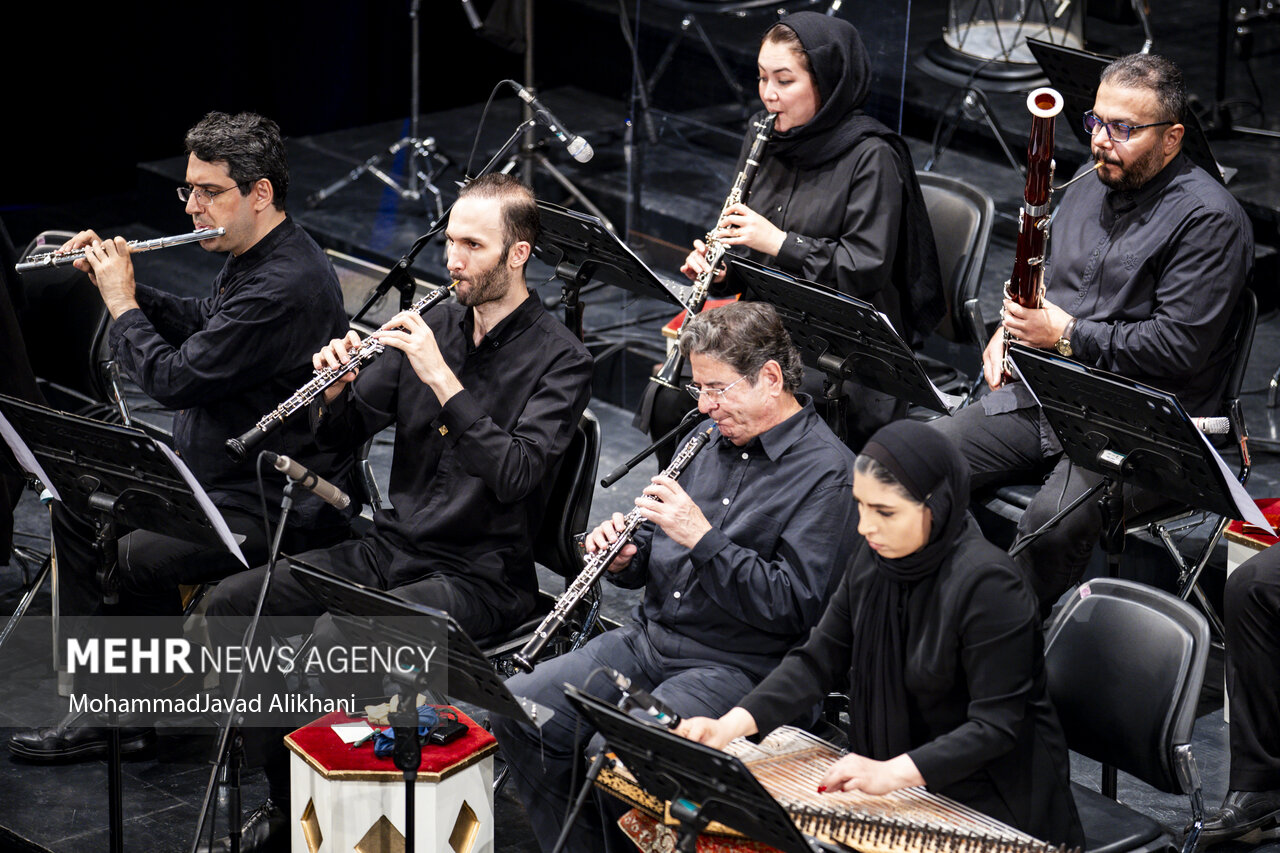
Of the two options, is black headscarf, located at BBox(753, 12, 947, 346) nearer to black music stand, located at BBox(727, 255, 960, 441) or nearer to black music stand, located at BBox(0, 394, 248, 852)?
black music stand, located at BBox(727, 255, 960, 441)

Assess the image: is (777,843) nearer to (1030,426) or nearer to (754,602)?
(754,602)

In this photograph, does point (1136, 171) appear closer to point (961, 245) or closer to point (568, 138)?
point (961, 245)

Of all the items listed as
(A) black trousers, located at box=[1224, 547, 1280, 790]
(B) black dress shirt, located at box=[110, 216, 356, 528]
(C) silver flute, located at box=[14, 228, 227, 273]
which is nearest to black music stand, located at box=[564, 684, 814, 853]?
(A) black trousers, located at box=[1224, 547, 1280, 790]

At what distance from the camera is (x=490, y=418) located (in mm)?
4238

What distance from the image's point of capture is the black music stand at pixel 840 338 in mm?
4285

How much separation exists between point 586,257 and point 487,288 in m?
0.63

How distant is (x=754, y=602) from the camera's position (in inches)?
150

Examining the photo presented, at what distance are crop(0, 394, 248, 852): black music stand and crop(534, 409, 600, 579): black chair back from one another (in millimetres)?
Result: 875

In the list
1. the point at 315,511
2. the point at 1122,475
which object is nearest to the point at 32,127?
the point at 315,511

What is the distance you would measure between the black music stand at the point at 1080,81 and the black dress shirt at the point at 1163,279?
0.22 metres

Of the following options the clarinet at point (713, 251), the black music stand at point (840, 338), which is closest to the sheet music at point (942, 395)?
the black music stand at point (840, 338)

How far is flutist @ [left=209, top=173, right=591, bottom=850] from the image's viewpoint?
4.28m

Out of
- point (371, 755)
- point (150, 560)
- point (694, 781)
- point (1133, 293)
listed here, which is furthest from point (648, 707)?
point (1133, 293)

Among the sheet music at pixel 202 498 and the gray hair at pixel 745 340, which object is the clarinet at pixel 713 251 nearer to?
the gray hair at pixel 745 340
